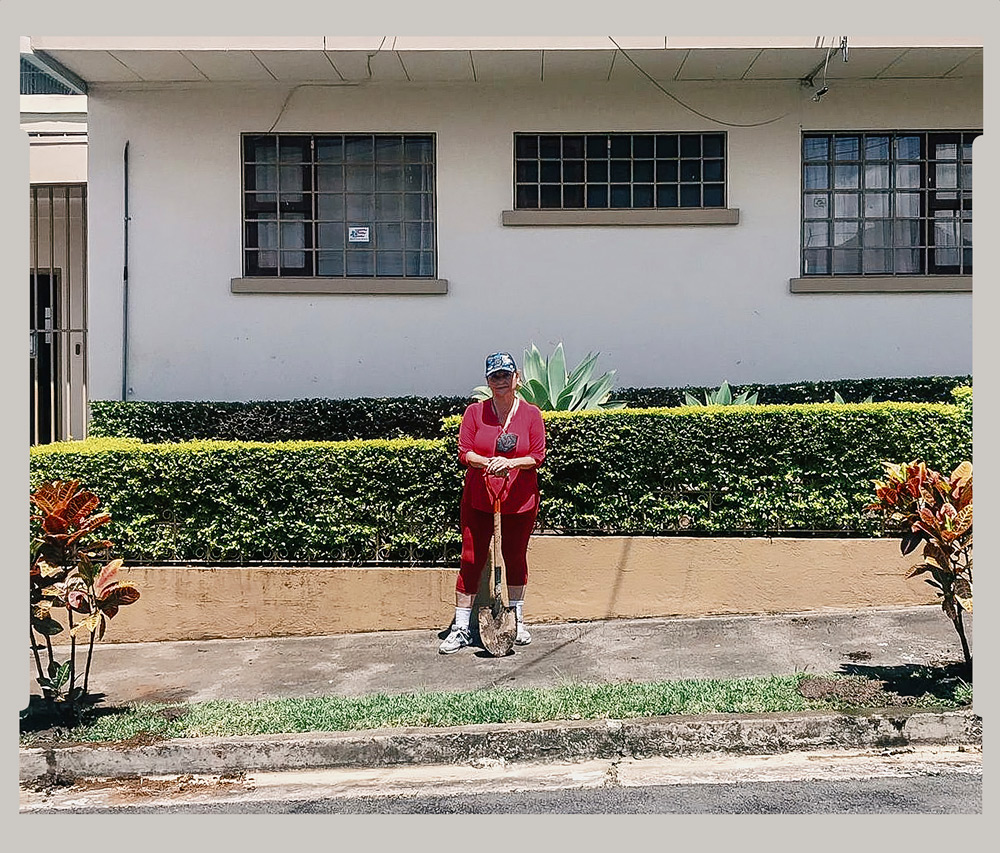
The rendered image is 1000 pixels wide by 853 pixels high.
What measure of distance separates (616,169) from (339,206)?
2.72 m

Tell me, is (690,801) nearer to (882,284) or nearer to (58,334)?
(882,284)

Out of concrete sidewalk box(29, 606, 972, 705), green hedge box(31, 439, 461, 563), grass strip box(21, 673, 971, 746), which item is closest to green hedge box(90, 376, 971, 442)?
green hedge box(31, 439, 461, 563)

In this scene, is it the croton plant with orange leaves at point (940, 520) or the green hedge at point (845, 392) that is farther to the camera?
the green hedge at point (845, 392)

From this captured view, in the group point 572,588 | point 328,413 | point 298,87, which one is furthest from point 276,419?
point 572,588

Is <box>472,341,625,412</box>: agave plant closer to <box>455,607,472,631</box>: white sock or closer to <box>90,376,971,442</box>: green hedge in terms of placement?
<box>90,376,971,442</box>: green hedge

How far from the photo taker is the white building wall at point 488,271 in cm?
1091

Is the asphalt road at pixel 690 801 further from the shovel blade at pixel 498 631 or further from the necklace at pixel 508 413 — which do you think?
the necklace at pixel 508 413

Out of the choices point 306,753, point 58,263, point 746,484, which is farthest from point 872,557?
point 58,263

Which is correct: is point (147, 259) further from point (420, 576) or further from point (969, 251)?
point (969, 251)

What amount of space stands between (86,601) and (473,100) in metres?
6.64

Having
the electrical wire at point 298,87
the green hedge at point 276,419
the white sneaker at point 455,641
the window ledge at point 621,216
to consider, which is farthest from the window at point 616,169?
the white sneaker at point 455,641

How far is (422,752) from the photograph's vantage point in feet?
19.3

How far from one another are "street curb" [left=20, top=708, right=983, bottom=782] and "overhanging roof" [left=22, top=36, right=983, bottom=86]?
6.34m

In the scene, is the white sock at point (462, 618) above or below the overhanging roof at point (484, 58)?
below
